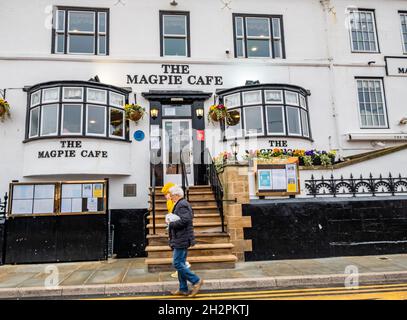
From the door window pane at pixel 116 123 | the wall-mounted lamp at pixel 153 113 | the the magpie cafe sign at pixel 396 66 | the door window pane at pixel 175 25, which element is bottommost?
the door window pane at pixel 116 123

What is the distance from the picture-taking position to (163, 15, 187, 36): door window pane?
1291 cm

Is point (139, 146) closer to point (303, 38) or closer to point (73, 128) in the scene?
point (73, 128)

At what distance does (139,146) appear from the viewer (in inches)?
467

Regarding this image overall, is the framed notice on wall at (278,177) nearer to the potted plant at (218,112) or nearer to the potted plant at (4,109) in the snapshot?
the potted plant at (218,112)

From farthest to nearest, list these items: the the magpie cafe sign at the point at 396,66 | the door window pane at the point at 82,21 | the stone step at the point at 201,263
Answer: the the magpie cafe sign at the point at 396,66
the door window pane at the point at 82,21
the stone step at the point at 201,263

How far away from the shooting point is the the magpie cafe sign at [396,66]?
13719mm

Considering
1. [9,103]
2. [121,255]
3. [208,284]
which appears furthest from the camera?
[9,103]

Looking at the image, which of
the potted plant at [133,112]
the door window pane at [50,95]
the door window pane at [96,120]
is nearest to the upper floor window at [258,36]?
the potted plant at [133,112]

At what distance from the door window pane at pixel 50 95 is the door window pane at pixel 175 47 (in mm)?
4344

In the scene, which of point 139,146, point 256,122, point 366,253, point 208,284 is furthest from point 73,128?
point 366,253

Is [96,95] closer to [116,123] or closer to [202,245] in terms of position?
[116,123]

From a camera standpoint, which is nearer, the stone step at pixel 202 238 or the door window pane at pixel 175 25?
the stone step at pixel 202 238

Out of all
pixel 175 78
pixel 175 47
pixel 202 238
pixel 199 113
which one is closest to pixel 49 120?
pixel 175 78
